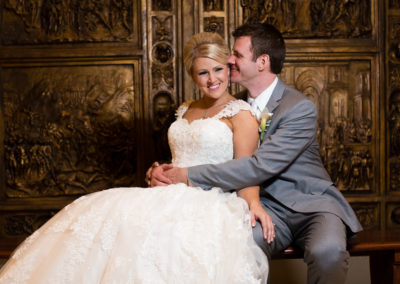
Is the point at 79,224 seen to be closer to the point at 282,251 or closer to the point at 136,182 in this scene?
the point at 282,251

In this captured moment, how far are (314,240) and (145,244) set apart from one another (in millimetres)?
1020

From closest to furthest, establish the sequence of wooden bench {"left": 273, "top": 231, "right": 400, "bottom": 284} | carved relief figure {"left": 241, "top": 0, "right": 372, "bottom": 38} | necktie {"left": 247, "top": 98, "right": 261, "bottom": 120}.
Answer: wooden bench {"left": 273, "top": 231, "right": 400, "bottom": 284}, necktie {"left": 247, "top": 98, "right": 261, "bottom": 120}, carved relief figure {"left": 241, "top": 0, "right": 372, "bottom": 38}

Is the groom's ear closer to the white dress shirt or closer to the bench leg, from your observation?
Result: the white dress shirt

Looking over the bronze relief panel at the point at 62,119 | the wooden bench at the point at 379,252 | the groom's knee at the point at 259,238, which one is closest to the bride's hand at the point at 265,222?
the groom's knee at the point at 259,238

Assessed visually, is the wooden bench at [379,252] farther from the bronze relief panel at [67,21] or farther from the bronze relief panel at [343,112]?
the bronze relief panel at [67,21]

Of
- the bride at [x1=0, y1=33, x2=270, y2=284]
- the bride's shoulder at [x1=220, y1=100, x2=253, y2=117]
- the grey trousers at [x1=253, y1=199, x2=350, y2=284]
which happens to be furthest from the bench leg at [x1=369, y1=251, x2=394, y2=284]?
the bride's shoulder at [x1=220, y1=100, x2=253, y2=117]

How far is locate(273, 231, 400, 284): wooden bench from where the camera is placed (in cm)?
340

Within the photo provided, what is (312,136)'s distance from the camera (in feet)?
11.5

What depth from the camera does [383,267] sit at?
12.0 feet

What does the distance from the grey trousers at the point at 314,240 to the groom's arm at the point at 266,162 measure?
12.2 inches

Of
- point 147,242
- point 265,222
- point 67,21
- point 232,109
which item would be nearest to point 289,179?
point 265,222

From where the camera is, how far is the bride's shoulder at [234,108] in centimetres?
353

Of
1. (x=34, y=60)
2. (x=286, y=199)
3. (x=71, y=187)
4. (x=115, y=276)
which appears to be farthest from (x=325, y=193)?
(x=34, y=60)

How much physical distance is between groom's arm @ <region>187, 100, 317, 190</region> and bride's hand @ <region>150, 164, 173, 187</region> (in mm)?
183
